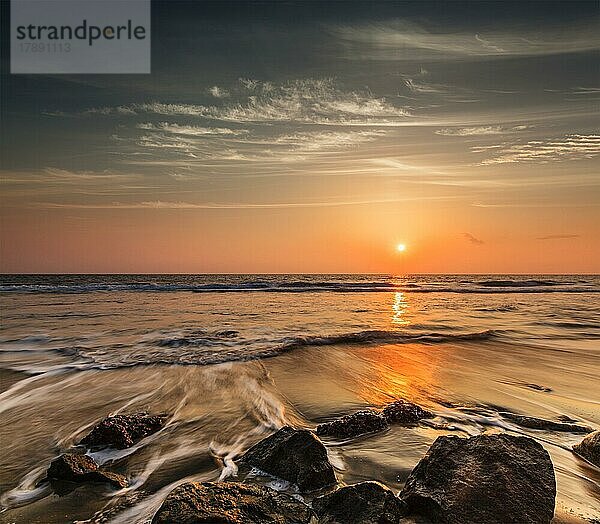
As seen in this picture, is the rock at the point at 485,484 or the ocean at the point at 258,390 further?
the ocean at the point at 258,390

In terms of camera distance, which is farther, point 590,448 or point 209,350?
point 209,350

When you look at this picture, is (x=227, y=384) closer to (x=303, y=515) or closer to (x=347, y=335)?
(x=303, y=515)

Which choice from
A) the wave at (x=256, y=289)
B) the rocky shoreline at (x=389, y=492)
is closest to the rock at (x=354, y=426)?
the rocky shoreline at (x=389, y=492)

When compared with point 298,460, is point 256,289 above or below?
below

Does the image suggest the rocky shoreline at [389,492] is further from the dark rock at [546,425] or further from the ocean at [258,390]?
the dark rock at [546,425]

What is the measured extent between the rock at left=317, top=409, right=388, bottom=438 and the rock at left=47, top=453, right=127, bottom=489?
203 cm

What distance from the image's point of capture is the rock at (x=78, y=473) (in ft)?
12.0

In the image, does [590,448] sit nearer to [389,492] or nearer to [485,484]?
[485,484]

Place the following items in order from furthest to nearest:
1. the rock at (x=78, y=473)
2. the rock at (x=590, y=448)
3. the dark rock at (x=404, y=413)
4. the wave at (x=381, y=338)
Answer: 1. the wave at (x=381, y=338)
2. the dark rock at (x=404, y=413)
3. the rock at (x=590, y=448)
4. the rock at (x=78, y=473)

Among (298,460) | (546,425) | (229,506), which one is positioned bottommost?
(546,425)

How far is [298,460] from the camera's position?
11.5ft

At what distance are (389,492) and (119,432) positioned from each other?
3025mm

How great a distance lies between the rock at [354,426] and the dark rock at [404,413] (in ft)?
0.52

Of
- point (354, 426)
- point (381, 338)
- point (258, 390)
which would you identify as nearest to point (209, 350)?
point (258, 390)
